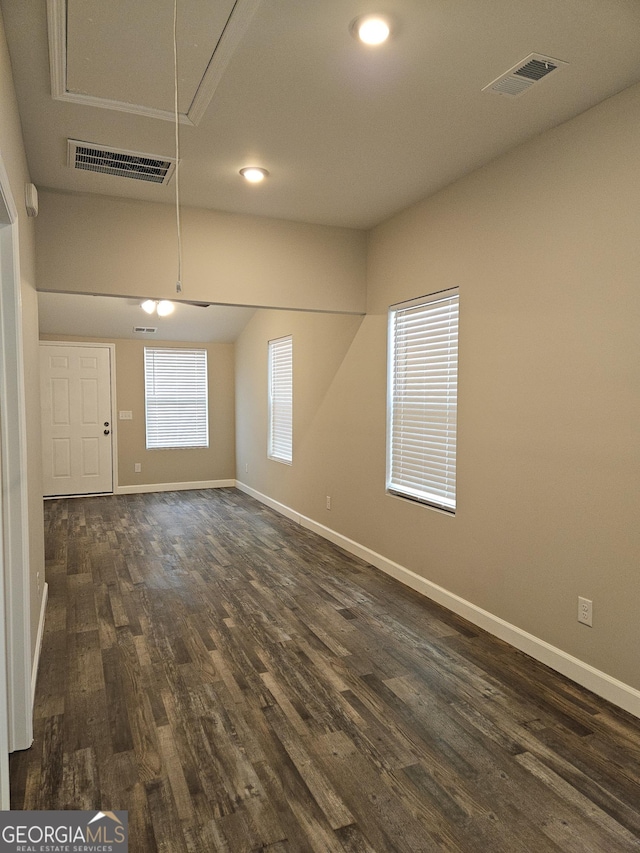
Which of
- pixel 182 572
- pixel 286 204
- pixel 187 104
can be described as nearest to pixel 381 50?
pixel 187 104

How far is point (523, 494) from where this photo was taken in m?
3.00

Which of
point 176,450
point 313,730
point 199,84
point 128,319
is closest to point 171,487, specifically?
point 176,450

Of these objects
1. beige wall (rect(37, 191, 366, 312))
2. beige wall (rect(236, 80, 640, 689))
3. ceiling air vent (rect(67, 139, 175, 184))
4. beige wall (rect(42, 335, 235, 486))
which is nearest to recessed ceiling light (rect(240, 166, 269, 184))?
ceiling air vent (rect(67, 139, 175, 184))

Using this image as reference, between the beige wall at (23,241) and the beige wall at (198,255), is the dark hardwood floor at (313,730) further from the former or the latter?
the beige wall at (198,255)

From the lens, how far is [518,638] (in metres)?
3.02

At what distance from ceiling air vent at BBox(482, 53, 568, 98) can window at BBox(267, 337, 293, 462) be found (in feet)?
13.0

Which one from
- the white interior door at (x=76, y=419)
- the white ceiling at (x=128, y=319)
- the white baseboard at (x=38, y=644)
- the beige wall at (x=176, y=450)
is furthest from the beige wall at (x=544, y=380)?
the white interior door at (x=76, y=419)

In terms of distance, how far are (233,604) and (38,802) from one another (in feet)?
6.08

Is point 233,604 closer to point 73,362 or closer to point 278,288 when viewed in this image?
point 278,288

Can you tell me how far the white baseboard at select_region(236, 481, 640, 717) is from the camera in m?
2.46

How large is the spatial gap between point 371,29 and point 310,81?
43 centimetres

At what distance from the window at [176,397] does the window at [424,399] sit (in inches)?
176

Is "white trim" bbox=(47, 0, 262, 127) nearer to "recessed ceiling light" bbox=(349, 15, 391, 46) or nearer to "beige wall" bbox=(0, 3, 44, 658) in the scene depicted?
"beige wall" bbox=(0, 3, 44, 658)

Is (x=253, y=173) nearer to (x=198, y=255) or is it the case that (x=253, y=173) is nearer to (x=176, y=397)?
(x=198, y=255)
